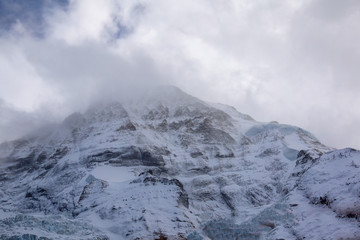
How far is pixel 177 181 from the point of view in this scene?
96.1m

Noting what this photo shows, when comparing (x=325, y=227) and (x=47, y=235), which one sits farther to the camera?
(x=47, y=235)

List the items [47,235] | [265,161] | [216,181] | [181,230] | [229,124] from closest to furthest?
1. [47,235]
2. [181,230]
3. [216,181]
4. [265,161]
5. [229,124]

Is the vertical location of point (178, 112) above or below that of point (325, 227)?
above

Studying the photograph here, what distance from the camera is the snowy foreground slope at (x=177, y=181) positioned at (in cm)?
5941

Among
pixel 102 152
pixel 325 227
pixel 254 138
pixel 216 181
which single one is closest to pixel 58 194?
pixel 102 152

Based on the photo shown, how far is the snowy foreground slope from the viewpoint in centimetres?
5941

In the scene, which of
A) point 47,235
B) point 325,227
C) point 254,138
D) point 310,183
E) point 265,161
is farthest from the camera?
point 254,138

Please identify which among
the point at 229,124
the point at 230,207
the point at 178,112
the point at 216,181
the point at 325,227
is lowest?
the point at 325,227

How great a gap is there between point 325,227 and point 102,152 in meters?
116

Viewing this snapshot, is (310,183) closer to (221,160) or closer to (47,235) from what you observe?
(47,235)

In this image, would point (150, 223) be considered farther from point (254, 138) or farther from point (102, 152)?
point (254, 138)

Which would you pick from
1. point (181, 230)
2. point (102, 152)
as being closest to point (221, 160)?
point (102, 152)

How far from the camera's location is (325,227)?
47.4m

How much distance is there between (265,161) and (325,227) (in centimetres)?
9987
